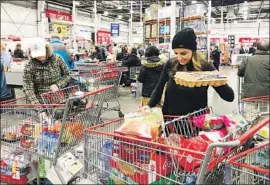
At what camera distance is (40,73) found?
3.49m

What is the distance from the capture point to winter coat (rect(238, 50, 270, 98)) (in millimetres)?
4012

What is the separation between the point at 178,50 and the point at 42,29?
22.6 meters

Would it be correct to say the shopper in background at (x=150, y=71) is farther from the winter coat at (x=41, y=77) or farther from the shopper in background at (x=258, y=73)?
the winter coat at (x=41, y=77)

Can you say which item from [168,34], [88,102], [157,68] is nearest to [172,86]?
[88,102]

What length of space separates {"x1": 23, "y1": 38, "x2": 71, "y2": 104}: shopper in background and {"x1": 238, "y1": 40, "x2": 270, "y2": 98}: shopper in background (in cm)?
240

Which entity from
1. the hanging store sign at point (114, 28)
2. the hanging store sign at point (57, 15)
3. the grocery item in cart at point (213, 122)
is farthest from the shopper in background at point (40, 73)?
the hanging store sign at point (57, 15)

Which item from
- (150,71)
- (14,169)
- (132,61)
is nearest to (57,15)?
(132,61)

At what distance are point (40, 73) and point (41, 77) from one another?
0.05 m

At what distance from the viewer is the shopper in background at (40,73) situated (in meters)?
3.35

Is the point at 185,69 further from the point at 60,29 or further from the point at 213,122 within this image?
the point at 60,29

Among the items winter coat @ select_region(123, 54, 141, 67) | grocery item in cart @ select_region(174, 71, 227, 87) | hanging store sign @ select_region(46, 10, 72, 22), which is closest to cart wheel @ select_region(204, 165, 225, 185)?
grocery item in cart @ select_region(174, 71, 227, 87)

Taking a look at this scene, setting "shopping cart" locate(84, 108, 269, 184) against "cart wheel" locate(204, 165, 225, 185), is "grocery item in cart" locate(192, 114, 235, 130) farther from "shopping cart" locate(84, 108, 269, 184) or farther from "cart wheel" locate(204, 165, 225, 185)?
"cart wheel" locate(204, 165, 225, 185)

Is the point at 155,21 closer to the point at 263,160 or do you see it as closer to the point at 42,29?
the point at 263,160

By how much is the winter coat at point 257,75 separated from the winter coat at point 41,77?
7.83ft
